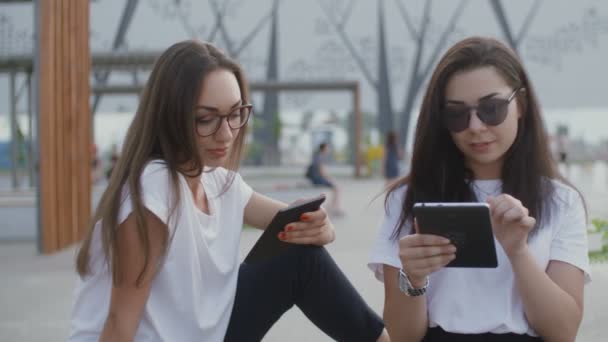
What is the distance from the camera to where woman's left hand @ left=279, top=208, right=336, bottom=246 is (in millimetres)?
2117

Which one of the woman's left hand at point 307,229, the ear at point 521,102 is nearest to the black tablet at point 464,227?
the ear at point 521,102

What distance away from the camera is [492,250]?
158cm

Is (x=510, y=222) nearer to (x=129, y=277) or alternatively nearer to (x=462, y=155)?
(x=462, y=155)

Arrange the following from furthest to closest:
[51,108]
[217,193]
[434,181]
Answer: [51,108] < [217,193] < [434,181]

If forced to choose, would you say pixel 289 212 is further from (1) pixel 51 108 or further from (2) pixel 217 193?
(1) pixel 51 108

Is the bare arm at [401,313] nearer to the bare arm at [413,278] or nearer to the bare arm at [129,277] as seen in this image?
the bare arm at [413,278]

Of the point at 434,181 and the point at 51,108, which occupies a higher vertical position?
the point at 51,108

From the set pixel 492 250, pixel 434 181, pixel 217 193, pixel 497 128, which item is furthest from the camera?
pixel 217 193

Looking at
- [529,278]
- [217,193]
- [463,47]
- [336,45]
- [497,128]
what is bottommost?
[529,278]

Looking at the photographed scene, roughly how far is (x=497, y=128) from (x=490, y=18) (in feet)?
91.5

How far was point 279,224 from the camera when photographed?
2.06 metres

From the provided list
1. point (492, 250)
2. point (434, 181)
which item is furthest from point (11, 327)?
point (492, 250)

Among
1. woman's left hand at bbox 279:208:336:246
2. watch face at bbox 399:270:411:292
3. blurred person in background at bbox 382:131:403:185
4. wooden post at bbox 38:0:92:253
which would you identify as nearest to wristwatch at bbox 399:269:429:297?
watch face at bbox 399:270:411:292

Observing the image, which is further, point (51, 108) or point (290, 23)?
point (290, 23)
